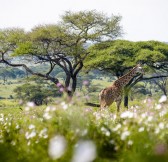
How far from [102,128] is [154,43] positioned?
39.2 metres

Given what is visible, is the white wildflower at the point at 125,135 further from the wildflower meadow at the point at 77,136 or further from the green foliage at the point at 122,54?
the green foliage at the point at 122,54

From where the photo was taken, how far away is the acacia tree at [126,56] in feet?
130

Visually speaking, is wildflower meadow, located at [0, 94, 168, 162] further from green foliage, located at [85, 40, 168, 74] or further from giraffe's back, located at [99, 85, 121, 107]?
green foliage, located at [85, 40, 168, 74]

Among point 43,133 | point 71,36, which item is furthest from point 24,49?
point 43,133

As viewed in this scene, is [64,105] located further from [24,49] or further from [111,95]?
[24,49]

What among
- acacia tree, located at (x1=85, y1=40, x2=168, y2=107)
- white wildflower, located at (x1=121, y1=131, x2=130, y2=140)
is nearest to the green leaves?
acacia tree, located at (x1=85, y1=40, x2=168, y2=107)

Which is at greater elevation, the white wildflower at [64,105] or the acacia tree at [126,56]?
the acacia tree at [126,56]

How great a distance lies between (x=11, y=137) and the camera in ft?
23.4

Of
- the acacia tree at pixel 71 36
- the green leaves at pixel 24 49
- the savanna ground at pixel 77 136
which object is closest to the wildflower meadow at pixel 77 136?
the savanna ground at pixel 77 136

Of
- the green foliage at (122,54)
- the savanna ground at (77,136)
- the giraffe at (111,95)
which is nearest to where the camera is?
the savanna ground at (77,136)

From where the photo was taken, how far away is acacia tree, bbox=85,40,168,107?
3950 cm

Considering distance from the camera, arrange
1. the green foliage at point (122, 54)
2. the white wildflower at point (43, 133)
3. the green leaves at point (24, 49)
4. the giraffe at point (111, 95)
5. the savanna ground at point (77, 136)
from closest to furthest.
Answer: the savanna ground at point (77, 136) < the white wildflower at point (43, 133) < the giraffe at point (111, 95) < the green foliage at point (122, 54) < the green leaves at point (24, 49)

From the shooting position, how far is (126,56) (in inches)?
1618

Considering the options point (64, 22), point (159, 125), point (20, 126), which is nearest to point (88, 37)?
point (64, 22)
